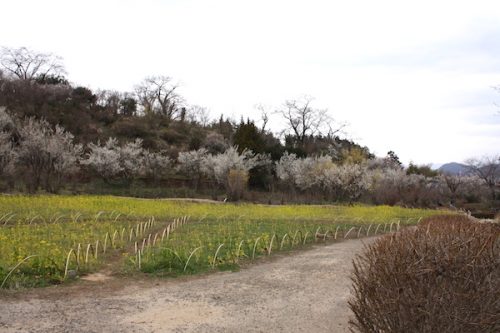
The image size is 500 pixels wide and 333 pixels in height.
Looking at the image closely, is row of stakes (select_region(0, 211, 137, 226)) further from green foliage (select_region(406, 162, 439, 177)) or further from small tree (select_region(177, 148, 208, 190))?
green foliage (select_region(406, 162, 439, 177))

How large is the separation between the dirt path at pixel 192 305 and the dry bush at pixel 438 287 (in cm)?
259

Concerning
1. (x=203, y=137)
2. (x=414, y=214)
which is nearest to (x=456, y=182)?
(x=414, y=214)

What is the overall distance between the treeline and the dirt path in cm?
1915

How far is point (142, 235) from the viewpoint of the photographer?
42.1 ft

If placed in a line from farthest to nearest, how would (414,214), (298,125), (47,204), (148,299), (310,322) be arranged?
(298,125) < (414,214) < (47,204) < (148,299) < (310,322)

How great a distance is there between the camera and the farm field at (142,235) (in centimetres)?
863

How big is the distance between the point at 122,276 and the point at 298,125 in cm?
5430

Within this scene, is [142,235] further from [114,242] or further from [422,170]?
[422,170]

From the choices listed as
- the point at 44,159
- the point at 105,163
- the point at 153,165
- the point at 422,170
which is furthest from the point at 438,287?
the point at 422,170

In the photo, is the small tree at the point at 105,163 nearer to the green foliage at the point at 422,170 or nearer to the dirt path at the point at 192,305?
the dirt path at the point at 192,305

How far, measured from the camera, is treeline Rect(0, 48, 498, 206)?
27.0 metres

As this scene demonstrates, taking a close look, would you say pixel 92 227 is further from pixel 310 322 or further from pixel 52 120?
pixel 52 120

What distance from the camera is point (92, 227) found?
525 inches

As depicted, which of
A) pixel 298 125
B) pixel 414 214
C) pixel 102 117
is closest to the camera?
pixel 414 214
